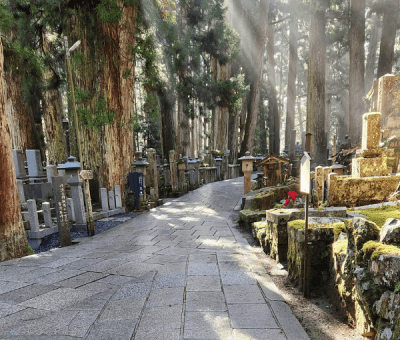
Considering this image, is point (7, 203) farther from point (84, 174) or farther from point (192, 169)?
point (192, 169)

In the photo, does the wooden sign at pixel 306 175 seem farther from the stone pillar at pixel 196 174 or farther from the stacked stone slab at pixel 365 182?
the stone pillar at pixel 196 174

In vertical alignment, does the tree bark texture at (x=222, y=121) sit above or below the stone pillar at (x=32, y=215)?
above

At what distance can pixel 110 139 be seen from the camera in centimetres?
838

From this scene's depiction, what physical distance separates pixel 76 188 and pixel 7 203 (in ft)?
6.55

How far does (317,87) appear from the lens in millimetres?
11453

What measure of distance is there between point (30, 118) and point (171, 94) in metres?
6.92

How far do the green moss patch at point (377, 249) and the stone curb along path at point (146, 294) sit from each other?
833mm

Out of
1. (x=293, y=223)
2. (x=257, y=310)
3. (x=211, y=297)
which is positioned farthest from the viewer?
(x=293, y=223)

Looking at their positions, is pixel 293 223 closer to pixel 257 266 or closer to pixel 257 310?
pixel 257 266

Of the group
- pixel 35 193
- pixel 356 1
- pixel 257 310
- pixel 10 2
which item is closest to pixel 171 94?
pixel 10 2

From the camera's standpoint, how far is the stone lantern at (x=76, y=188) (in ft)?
20.5

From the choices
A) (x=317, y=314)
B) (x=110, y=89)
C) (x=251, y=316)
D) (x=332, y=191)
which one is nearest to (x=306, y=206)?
(x=317, y=314)

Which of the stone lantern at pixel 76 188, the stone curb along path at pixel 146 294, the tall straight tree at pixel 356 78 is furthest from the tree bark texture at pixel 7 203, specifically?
the tall straight tree at pixel 356 78

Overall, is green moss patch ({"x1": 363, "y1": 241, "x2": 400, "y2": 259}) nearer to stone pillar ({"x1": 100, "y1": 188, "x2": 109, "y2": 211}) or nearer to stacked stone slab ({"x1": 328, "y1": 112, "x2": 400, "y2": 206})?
stacked stone slab ({"x1": 328, "y1": 112, "x2": 400, "y2": 206})
